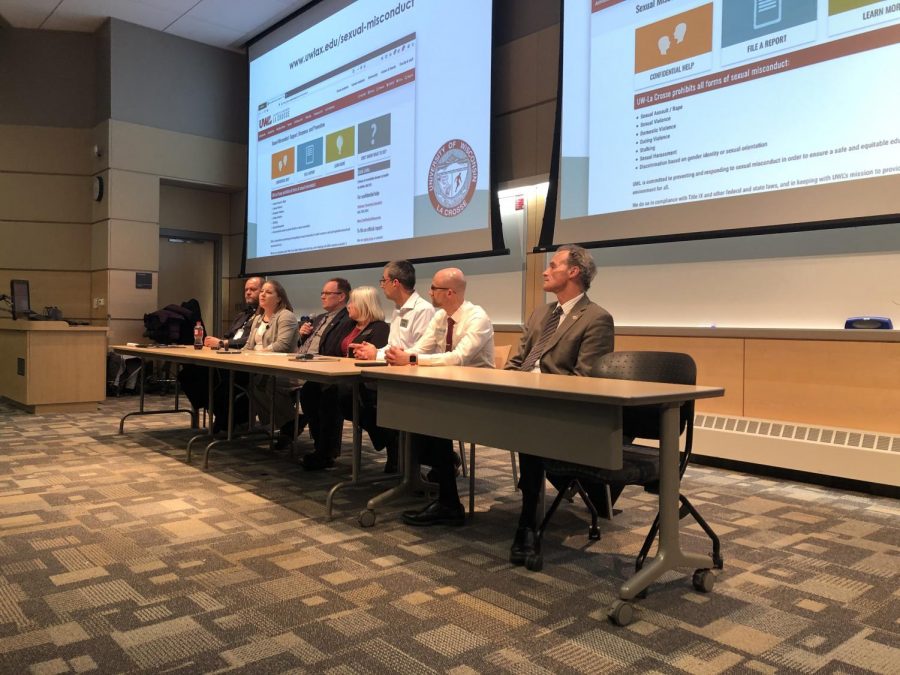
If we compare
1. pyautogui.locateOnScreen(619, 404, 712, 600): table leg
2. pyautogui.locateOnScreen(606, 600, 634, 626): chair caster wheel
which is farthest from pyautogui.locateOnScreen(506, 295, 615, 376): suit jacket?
pyautogui.locateOnScreen(606, 600, 634, 626): chair caster wheel

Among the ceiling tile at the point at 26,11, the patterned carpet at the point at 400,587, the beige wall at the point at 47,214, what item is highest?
the ceiling tile at the point at 26,11

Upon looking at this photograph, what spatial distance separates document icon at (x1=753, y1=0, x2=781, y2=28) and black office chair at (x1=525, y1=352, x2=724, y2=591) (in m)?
2.33

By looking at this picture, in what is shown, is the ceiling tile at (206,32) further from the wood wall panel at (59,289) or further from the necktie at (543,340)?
the necktie at (543,340)

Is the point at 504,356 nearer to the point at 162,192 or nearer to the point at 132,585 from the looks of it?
the point at 132,585

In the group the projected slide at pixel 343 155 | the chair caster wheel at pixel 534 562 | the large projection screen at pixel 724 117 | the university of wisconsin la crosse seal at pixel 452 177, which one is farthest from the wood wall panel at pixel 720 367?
the projected slide at pixel 343 155

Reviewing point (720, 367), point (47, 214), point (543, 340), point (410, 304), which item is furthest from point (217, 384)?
point (47, 214)

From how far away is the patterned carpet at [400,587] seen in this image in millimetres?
1659

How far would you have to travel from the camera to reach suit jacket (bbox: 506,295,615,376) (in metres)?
2.64

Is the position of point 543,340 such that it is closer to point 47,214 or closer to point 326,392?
point 326,392

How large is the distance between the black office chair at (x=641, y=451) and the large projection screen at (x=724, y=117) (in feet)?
5.64

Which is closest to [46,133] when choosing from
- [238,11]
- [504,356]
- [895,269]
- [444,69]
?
[238,11]

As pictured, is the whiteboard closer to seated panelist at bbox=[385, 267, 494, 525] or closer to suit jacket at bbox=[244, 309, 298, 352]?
seated panelist at bbox=[385, 267, 494, 525]

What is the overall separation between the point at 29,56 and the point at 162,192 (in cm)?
190

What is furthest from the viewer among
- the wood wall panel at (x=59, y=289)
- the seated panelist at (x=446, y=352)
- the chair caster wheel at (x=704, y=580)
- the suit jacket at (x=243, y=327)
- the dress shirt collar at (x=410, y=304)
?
the wood wall panel at (x=59, y=289)
